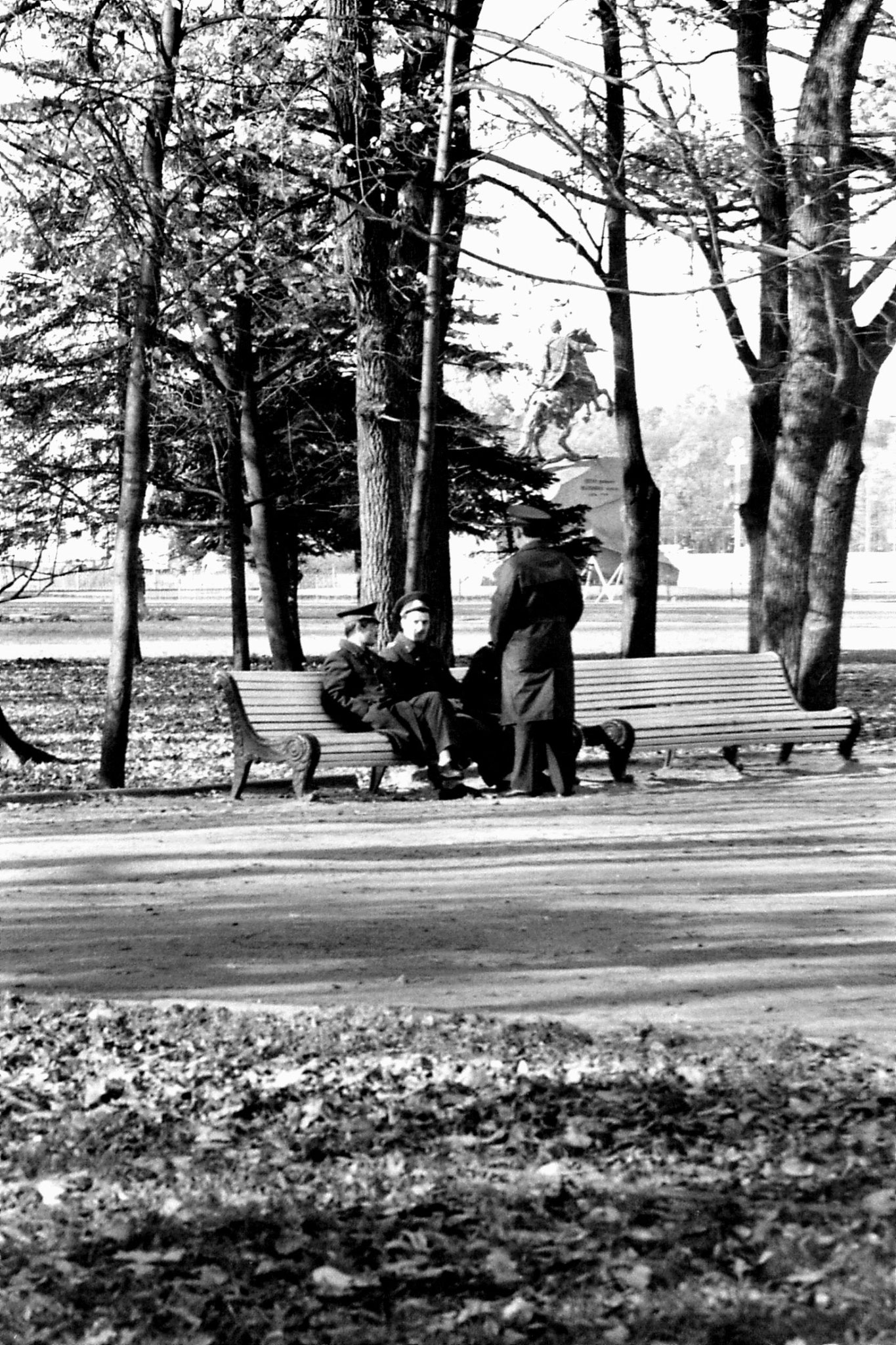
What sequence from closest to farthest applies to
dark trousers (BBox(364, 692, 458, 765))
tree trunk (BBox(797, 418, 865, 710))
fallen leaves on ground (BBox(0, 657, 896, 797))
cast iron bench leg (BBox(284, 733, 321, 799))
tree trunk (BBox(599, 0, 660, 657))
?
cast iron bench leg (BBox(284, 733, 321, 799)) → dark trousers (BBox(364, 692, 458, 765)) → fallen leaves on ground (BBox(0, 657, 896, 797)) → tree trunk (BBox(797, 418, 865, 710)) → tree trunk (BBox(599, 0, 660, 657))

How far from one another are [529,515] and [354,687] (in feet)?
5.23

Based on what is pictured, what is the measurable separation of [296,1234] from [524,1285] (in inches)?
22.5

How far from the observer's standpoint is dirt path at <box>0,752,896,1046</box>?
6762 millimetres

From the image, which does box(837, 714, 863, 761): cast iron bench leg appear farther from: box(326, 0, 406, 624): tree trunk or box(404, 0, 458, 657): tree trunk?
box(326, 0, 406, 624): tree trunk

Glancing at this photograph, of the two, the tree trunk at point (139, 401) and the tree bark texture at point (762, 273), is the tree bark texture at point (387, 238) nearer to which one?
the tree trunk at point (139, 401)

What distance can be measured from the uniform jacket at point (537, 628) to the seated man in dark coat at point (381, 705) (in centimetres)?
48

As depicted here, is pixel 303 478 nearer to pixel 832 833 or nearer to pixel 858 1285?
pixel 832 833

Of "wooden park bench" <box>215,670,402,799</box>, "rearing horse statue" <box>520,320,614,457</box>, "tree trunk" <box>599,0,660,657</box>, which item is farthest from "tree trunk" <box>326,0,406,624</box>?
"rearing horse statue" <box>520,320,614,457</box>

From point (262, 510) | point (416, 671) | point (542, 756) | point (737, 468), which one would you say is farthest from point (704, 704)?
point (737, 468)

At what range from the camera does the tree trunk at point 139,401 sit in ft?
44.7

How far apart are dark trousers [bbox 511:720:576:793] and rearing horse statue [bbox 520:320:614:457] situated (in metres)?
34.0

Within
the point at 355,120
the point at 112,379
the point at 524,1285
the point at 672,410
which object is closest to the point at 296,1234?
the point at 524,1285

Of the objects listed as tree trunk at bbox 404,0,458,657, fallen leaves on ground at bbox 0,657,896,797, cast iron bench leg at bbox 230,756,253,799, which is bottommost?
fallen leaves on ground at bbox 0,657,896,797

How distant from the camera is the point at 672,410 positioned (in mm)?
183875
